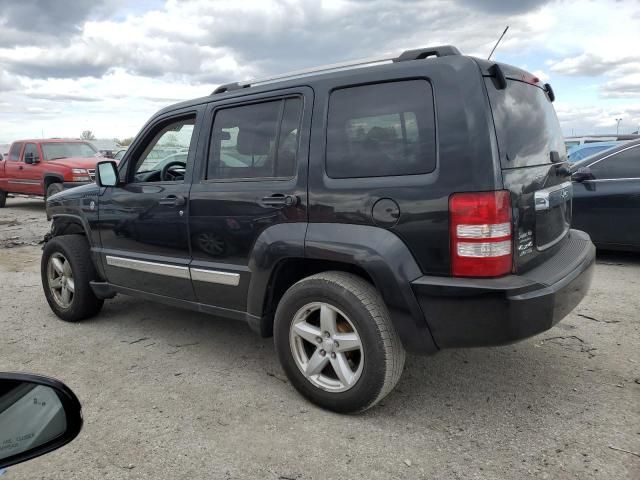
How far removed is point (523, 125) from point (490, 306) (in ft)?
3.42

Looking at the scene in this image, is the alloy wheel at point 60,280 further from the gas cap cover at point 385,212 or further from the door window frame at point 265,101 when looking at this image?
the gas cap cover at point 385,212

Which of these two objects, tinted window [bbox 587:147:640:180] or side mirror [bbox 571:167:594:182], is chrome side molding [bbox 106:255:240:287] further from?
tinted window [bbox 587:147:640:180]

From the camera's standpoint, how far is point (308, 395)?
9.68ft

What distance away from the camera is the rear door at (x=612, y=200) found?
19.0ft

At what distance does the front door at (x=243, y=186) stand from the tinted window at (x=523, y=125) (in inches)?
41.2

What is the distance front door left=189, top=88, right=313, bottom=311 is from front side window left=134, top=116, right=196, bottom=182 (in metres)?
0.46

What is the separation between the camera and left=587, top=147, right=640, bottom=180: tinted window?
233 inches

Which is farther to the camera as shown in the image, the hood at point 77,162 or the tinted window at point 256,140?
the hood at point 77,162

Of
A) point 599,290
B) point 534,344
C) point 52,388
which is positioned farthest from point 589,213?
point 52,388

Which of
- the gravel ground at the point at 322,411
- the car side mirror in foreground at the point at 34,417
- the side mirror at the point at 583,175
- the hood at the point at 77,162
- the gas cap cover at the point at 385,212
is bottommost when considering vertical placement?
the gravel ground at the point at 322,411

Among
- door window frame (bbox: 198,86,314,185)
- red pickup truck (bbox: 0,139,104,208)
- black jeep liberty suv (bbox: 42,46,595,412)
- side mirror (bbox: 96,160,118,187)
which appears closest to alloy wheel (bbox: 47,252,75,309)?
side mirror (bbox: 96,160,118,187)

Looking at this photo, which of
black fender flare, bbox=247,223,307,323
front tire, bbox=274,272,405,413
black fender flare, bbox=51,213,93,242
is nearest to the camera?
front tire, bbox=274,272,405,413

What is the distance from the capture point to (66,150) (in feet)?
43.1

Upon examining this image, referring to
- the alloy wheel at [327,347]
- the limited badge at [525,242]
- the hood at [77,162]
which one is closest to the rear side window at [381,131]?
the limited badge at [525,242]
